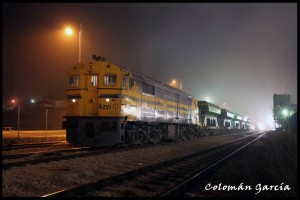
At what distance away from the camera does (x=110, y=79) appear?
18562mm

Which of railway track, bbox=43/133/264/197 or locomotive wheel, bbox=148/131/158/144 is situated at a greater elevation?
locomotive wheel, bbox=148/131/158/144

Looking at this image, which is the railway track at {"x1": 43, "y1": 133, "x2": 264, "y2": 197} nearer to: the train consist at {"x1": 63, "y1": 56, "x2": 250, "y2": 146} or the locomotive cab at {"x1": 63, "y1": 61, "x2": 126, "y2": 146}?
the locomotive cab at {"x1": 63, "y1": 61, "x2": 126, "y2": 146}

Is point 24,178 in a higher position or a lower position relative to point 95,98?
lower

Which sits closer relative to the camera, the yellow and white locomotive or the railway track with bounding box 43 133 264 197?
the railway track with bounding box 43 133 264 197

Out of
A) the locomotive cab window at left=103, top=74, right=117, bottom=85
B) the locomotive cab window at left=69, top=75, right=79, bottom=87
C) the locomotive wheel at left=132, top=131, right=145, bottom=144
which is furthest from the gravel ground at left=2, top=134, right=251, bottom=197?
Result: the locomotive cab window at left=69, top=75, right=79, bottom=87

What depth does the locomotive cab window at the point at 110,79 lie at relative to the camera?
18.5 m

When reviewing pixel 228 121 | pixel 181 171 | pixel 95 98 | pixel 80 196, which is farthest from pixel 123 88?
pixel 228 121

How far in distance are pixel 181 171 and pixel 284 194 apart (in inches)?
168

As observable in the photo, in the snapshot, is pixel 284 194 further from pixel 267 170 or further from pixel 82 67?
pixel 82 67

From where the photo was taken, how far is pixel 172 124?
26531 millimetres

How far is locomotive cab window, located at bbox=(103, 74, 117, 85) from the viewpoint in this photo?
18.5 metres

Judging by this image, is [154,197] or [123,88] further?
[123,88]

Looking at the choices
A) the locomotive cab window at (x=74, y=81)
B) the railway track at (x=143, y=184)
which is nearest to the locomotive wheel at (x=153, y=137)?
the locomotive cab window at (x=74, y=81)

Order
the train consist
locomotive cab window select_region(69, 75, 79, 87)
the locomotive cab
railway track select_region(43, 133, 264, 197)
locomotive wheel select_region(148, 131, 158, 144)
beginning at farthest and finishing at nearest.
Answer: locomotive wheel select_region(148, 131, 158, 144)
locomotive cab window select_region(69, 75, 79, 87)
the train consist
the locomotive cab
railway track select_region(43, 133, 264, 197)
